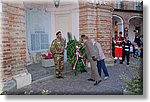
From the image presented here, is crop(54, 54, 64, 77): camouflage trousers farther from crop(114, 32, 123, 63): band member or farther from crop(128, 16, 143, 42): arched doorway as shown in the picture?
crop(128, 16, 143, 42): arched doorway

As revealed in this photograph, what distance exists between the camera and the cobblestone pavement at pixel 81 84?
2.17 metres

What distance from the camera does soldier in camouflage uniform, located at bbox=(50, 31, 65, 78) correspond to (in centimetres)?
227

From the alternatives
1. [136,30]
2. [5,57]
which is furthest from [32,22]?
[136,30]

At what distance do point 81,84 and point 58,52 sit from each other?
0.44m

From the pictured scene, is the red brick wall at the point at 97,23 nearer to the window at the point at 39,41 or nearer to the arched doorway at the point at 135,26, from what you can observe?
the arched doorway at the point at 135,26

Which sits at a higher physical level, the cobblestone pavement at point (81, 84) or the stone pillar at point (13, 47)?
the stone pillar at point (13, 47)

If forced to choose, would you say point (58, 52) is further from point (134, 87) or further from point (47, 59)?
point (134, 87)

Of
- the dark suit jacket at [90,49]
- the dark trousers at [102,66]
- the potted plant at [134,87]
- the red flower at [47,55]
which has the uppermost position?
the dark suit jacket at [90,49]

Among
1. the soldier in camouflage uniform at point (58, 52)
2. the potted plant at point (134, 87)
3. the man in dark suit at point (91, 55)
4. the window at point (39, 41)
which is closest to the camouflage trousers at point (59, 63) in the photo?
the soldier in camouflage uniform at point (58, 52)

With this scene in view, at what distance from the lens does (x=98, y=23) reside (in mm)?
2416

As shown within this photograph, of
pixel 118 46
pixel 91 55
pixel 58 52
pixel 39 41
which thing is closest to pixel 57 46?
pixel 58 52

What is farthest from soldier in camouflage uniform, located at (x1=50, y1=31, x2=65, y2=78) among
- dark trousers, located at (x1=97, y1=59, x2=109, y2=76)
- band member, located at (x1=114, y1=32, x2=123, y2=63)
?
band member, located at (x1=114, y1=32, x2=123, y2=63)

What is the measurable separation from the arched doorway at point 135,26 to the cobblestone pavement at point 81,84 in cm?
27

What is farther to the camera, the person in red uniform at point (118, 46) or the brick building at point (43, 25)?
the person in red uniform at point (118, 46)
